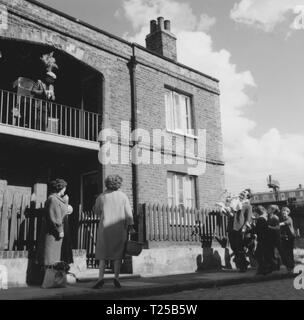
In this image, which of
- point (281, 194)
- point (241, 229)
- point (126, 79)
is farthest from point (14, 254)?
point (281, 194)

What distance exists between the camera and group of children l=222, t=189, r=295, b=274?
31.0ft

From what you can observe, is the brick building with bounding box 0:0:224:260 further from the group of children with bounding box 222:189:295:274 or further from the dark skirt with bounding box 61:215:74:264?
the group of children with bounding box 222:189:295:274

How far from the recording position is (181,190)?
14.3 metres

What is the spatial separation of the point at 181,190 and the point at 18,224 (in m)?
7.22

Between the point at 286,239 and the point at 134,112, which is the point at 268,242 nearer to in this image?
the point at 286,239

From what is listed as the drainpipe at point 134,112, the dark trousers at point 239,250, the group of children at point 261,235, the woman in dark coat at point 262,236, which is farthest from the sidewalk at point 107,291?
the drainpipe at point 134,112

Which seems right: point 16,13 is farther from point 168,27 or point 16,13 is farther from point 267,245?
point 267,245

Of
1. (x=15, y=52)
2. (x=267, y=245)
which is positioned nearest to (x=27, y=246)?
(x=267, y=245)

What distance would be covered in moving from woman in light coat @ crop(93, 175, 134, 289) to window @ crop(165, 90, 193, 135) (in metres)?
7.93

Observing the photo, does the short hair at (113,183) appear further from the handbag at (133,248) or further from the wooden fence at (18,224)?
the wooden fence at (18,224)

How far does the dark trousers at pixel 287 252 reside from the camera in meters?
9.93

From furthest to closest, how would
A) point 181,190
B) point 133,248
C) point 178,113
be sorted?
point 178,113 → point 181,190 → point 133,248

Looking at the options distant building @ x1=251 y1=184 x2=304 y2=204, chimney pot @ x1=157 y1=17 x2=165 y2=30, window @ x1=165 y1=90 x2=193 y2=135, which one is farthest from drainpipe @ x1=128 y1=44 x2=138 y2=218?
distant building @ x1=251 y1=184 x2=304 y2=204
